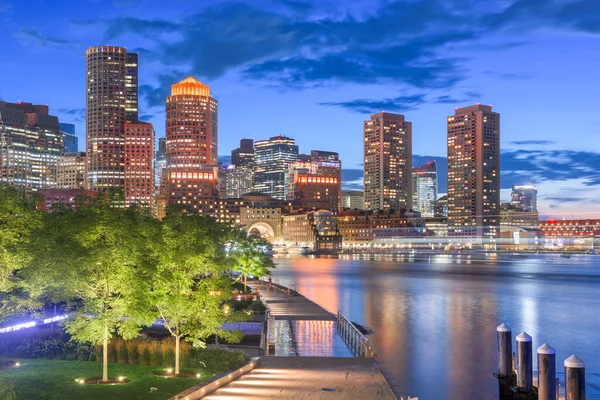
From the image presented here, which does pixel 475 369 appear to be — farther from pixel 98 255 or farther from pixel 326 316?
pixel 98 255

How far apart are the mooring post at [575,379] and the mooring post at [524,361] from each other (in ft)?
11.1

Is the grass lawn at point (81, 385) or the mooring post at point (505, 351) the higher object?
the mooring post at point (505, 351)

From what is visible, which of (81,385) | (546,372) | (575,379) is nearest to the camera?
(575,379)

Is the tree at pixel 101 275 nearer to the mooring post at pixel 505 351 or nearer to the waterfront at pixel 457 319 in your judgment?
the mooring post at pixel 505 351

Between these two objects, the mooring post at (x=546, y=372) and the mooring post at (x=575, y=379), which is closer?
the mooring post at (x=575, y=379)

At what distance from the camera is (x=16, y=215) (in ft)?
95.6

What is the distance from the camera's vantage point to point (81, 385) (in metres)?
25.2

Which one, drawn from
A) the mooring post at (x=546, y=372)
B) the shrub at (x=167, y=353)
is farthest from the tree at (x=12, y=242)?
the mooring post at (x=546, y=372)

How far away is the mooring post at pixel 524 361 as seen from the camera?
24.6m

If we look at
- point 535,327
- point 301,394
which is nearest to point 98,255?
point 301,394

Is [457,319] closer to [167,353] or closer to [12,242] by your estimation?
[167,353]

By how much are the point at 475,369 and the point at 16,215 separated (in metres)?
27.4

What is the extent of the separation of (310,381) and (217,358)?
20.8 feet

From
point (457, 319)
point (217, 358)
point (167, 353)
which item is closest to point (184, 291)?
Result: point (167, 353)
